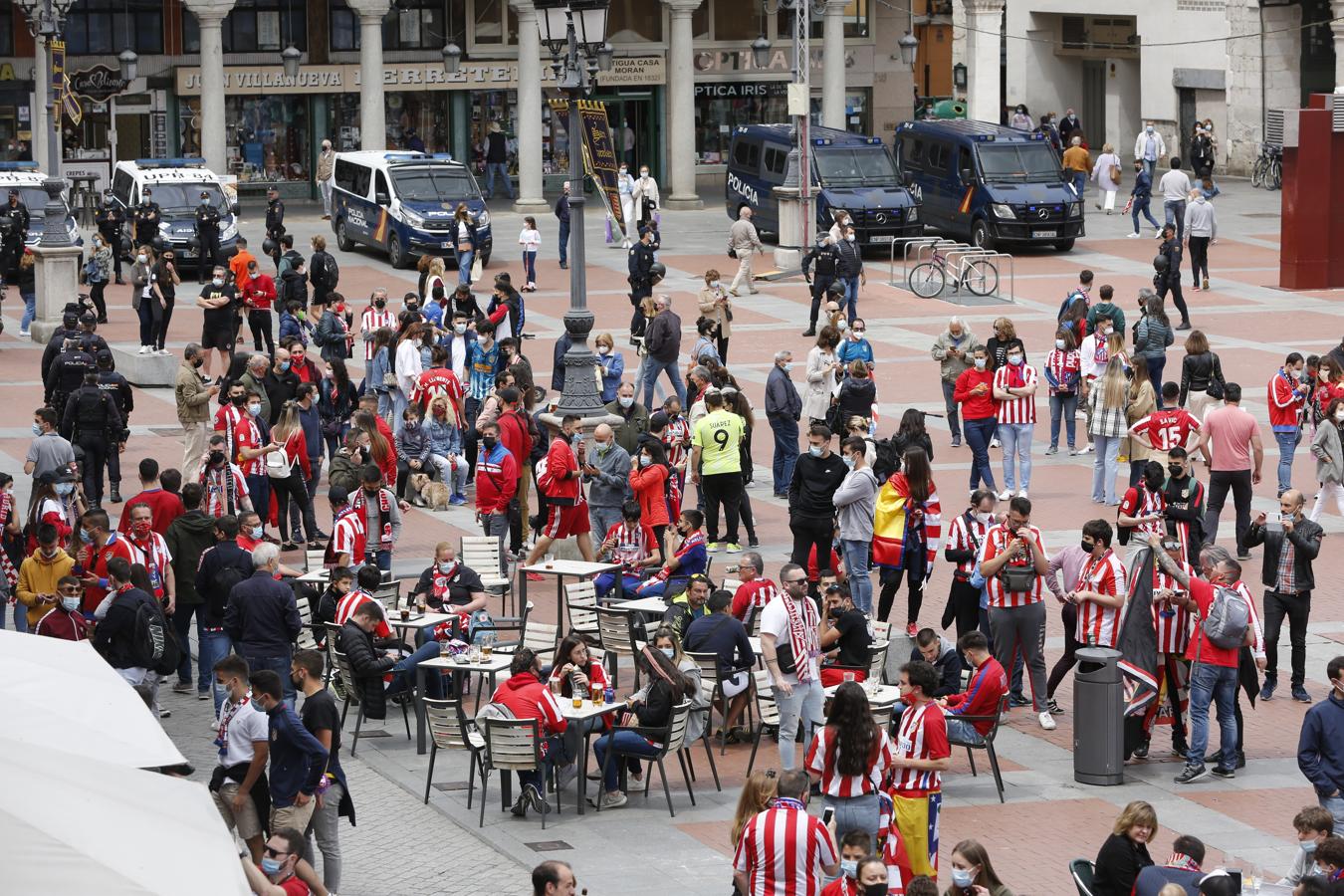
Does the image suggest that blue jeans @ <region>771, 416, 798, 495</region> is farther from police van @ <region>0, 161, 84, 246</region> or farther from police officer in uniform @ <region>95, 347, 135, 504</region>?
police van @ <region>0, 161, 84, 246</region>

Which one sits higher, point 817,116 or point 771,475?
point 817,116

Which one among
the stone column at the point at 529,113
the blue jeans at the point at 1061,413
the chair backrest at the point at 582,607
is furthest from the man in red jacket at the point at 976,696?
the stone column at the point at 529,113

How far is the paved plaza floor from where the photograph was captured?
43.8 feet

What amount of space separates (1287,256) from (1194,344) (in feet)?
48.1

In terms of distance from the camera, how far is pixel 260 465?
2033 cm

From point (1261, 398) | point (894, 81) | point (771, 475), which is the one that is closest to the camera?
point (771, 475)

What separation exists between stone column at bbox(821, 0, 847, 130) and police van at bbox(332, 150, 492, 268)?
11183 mm

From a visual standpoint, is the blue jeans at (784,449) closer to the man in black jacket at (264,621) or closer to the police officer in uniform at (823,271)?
the man in black jacket at (264,621)

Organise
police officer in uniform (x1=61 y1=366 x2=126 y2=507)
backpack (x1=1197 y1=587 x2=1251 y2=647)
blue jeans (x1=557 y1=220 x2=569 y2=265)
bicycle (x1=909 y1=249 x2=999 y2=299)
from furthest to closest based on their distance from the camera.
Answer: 1. blue jeans (x1=557 y1=220 x2=569 y2=265)
2. bicycle (x1=909 y1=249 x2=999 y2=299)
3. police officer in uniform (x1=61 y1=366 x2=126 y2=507)
4. backpack (x1=1197 y1=587 x2=1251 y2=647)

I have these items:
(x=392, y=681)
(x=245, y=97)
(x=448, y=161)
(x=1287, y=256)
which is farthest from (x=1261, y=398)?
(x=245, y=97)

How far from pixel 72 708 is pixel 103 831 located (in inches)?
63.7

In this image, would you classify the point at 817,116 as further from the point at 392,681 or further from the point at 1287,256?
the point at 392,681

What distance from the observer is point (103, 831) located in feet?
24.9

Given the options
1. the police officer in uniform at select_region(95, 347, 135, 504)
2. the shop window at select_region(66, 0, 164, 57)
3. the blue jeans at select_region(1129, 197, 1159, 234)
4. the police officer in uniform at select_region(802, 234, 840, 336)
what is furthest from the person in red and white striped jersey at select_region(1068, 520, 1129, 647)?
the shop window at select_region(66, 0, 164, 57)
